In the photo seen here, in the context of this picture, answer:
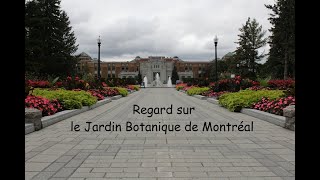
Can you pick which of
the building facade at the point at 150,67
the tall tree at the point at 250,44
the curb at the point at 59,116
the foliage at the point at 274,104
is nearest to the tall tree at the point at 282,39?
the tall tree at the point at 250,44

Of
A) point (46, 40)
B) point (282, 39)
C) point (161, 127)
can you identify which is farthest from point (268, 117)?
point (46, 40)

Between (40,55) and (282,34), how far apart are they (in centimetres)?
3565

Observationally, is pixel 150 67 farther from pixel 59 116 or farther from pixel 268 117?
pixel 268 117

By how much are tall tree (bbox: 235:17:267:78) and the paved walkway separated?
57.6 m

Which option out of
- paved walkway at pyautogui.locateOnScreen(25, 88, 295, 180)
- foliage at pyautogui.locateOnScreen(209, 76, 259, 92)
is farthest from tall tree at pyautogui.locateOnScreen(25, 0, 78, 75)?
paved walkway at pyautogui.locateOnScreen(25, 88, 295, 180)

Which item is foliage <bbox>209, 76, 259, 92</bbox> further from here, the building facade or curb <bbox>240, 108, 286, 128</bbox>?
the building facade

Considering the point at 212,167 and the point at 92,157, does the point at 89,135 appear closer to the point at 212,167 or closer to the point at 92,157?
the point at 92,157

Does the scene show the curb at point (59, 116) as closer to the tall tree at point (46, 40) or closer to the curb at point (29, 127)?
the curb at point (29, 127)

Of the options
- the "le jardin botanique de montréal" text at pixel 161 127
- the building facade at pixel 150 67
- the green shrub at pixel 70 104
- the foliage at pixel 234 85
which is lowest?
the "le jardin botanique de montréal" text at pixel 161 127

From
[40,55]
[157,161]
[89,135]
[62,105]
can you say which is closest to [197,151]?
[157,161]

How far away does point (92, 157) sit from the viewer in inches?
205

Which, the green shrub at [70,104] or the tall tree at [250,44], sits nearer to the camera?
the green shrub at [70,104]

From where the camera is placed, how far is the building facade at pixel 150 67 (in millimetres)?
120500

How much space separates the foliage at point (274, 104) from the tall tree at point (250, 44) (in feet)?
172
